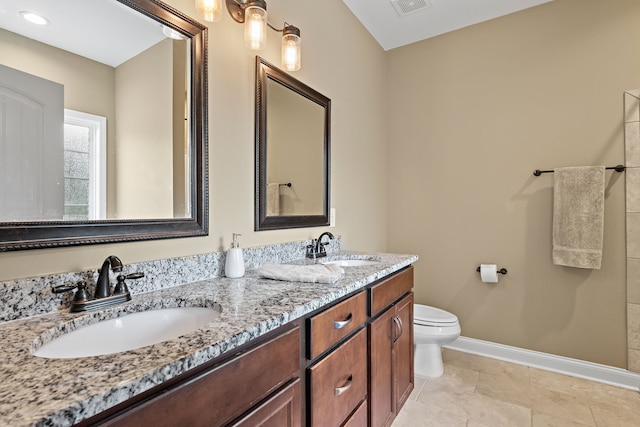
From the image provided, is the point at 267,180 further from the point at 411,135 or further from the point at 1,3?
the point at 411,135

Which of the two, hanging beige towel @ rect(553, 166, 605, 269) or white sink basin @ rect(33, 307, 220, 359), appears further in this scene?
hanging beige towel @ rect(553, 166, 605, 269)

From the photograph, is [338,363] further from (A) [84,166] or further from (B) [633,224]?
(B) [633,224]

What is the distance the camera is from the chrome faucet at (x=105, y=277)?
0.90 metres

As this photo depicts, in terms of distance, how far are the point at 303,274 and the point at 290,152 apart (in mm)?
820

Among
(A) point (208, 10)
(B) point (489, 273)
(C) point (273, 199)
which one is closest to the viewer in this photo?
(A) point (208, 10)

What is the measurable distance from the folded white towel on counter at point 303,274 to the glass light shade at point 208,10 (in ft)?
3.29

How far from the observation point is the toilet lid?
2.19 metres

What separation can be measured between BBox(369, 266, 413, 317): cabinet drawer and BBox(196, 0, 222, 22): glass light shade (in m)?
1.25

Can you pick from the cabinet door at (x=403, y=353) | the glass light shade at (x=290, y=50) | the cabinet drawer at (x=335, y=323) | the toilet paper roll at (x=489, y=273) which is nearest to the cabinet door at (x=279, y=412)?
the cabinet drawer at (x=335, y=323)

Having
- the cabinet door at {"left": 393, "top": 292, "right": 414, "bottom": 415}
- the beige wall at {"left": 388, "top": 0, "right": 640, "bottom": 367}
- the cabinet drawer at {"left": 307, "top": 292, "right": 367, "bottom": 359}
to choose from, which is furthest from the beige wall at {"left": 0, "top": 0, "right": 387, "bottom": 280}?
the cabinet door at {"left": 393, "top": 292, "right": 414, "bottom": 415}

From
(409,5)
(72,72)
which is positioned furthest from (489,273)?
(72,72)

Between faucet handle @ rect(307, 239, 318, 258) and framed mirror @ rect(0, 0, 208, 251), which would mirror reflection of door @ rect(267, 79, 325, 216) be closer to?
faucet handle @ rect(307, 239, 318, 258)

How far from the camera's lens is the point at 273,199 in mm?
1666

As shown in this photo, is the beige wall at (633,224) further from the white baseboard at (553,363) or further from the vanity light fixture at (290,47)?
the vanity light fixture at (290,47)
